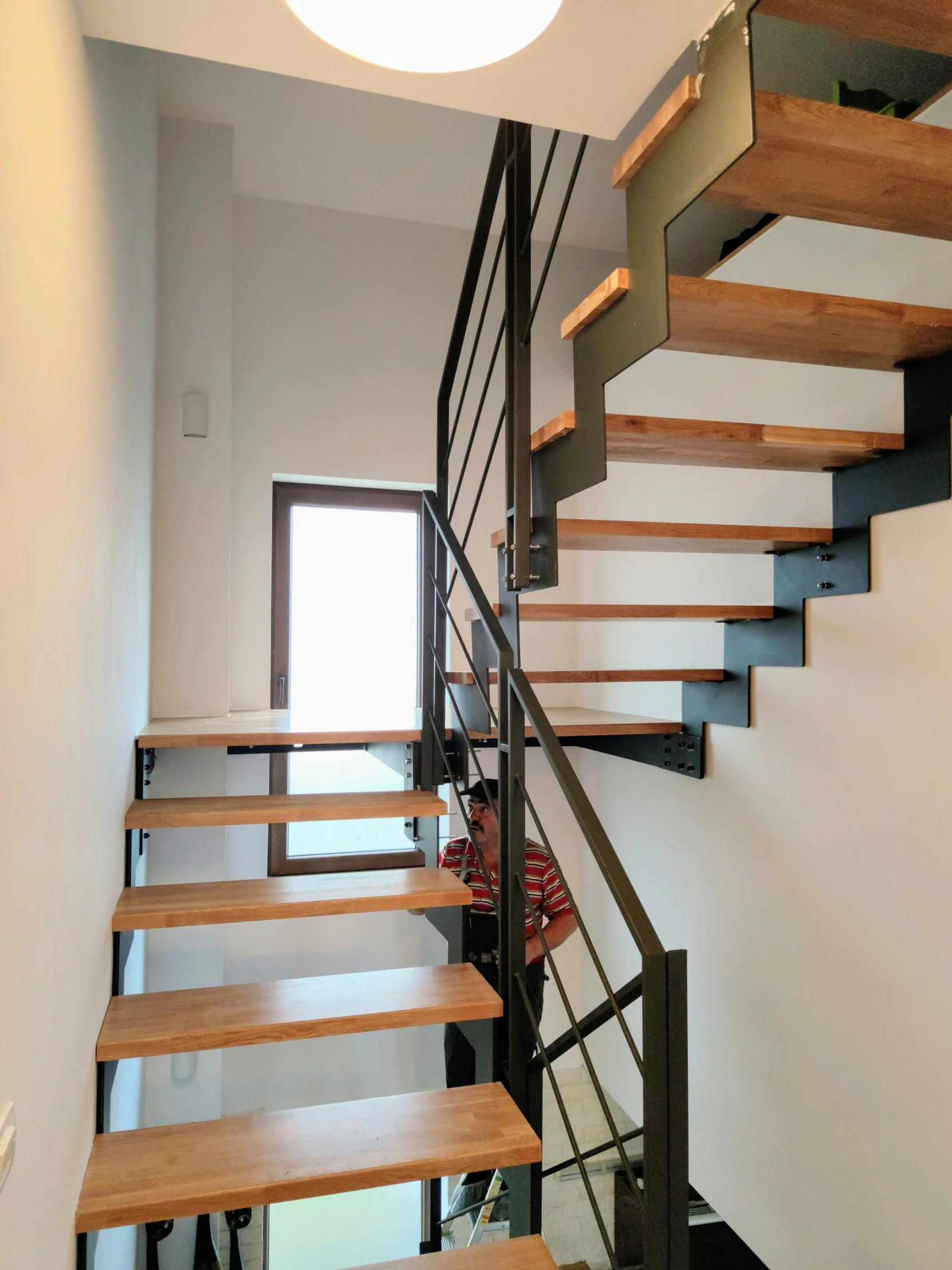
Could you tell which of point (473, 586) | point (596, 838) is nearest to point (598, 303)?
point (473, 586)

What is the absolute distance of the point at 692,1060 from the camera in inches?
120

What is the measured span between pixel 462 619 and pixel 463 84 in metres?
2.67

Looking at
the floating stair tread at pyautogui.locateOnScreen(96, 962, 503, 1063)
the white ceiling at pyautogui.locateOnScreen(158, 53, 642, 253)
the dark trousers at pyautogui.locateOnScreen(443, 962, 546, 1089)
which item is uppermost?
the white ceiling at pyautogui.locateOnScreen(158, 53, 642, 253)


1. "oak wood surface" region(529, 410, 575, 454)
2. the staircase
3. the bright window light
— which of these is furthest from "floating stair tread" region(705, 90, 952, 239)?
the bright window light

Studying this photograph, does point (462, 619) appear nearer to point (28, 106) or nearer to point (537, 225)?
point (537, 225)

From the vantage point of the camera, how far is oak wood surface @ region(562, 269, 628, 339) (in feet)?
5.38

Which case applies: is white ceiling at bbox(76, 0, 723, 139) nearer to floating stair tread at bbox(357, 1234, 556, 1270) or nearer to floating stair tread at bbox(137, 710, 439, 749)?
floating stair tread at bbox(137, 710, 439, 749)

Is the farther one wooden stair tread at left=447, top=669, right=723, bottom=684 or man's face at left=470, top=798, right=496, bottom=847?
man's face at left=470, top=798, right=496, bottom=847

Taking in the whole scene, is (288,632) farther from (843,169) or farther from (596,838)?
(843,169)

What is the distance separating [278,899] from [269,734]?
1.81 feet

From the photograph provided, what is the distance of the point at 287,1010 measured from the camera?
76.9 inches

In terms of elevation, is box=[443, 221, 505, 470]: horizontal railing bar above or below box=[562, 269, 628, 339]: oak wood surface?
above

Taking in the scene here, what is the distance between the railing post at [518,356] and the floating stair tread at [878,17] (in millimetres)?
874

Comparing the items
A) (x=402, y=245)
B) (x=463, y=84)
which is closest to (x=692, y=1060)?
(x=463, y=84)
